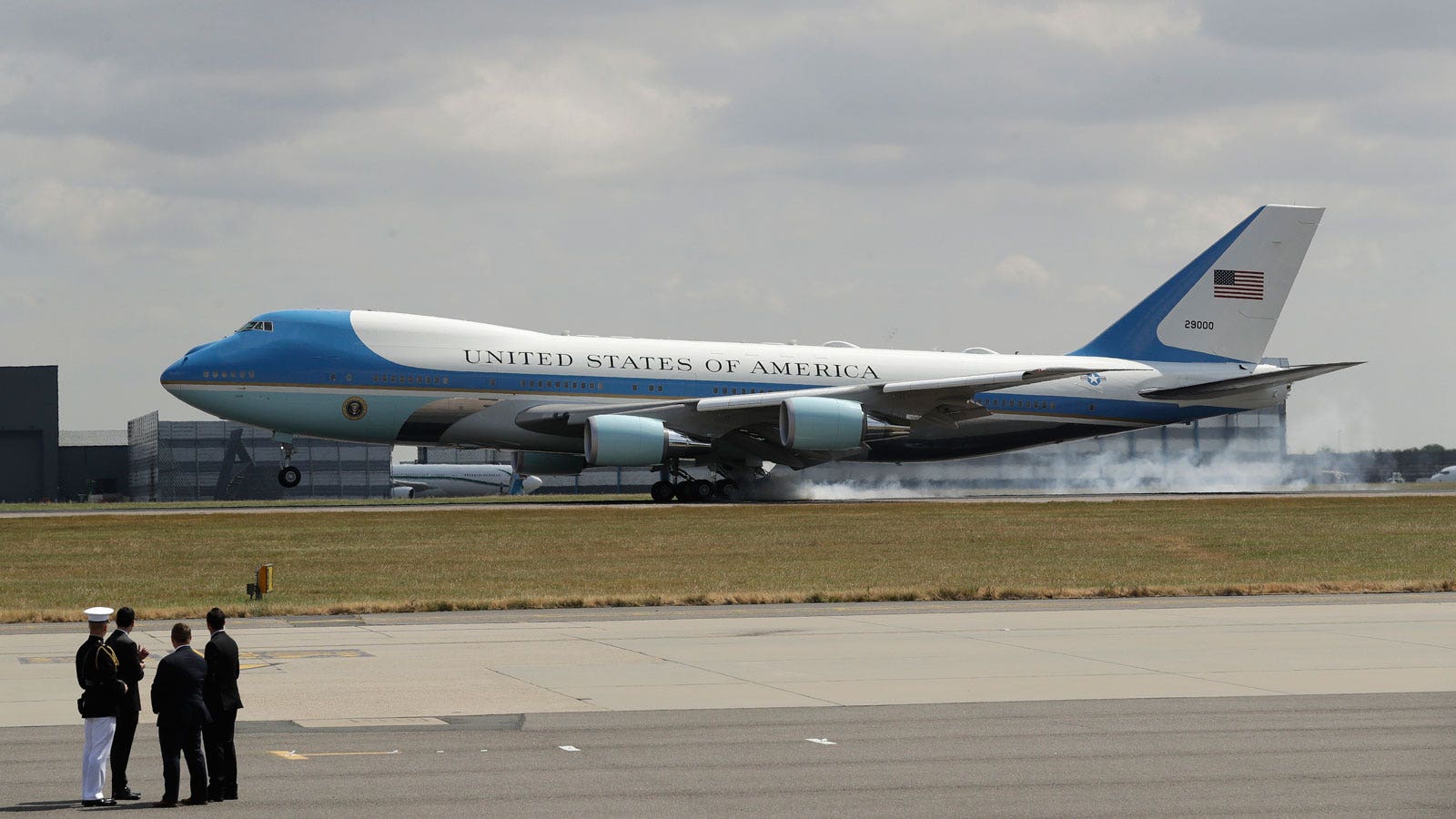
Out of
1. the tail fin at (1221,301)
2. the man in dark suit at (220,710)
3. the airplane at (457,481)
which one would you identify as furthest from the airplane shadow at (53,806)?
the airplane at (457,481)

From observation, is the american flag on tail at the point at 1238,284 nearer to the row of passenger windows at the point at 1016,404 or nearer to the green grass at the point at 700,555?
the row of passenger windows at the point at 1016,404

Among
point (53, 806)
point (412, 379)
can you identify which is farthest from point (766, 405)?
point (53, 806)

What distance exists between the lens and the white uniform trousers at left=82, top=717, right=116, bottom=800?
11.0 m

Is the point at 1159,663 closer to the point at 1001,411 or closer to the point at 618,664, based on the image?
the point at 618,664

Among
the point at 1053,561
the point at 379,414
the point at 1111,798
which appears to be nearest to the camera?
the point at 1111,798

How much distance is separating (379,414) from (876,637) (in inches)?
1233

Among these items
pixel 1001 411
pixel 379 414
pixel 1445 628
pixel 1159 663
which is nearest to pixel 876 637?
pixel 1159 663

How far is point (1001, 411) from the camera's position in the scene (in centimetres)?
5591

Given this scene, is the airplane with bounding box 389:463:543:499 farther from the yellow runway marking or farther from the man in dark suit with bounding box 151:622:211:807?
the man in dark suit with bounding box 151:622:211:807

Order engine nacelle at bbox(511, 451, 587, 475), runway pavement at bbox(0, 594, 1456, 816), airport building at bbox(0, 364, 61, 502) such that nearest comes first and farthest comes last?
runway pavement at bbox(0, 594, 1456, 816), engine nacelle at bbox(511, 451, 587, 475), airport building at bbox(0, 364, 61, 502)

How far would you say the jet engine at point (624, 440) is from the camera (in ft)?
159

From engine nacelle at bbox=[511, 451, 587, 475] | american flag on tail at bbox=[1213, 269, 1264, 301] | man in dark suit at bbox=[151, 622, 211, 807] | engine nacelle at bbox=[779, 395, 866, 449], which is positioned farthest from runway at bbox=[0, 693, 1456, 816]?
american flag on tail at bbox=[1213, 269, 1264, 301]

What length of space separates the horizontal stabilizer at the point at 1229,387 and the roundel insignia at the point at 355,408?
88.3 feet

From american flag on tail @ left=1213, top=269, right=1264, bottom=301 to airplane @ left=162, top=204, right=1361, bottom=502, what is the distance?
53mm
